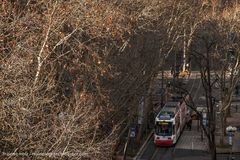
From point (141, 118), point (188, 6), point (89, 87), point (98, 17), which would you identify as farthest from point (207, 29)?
point (98, 17)

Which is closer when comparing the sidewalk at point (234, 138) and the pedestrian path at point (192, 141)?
the sidewalk at point (234, 138)

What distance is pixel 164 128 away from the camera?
1430 inches

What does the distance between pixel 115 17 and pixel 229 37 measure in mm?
23303

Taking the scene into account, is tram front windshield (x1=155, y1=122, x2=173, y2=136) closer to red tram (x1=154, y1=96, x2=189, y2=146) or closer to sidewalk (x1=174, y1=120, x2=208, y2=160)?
red tram (x1=154, y1=96, x2=189, y2=146)

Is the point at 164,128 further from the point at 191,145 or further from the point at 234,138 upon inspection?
the point at 234,138

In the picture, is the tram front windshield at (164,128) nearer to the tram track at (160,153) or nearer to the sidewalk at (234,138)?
the tram track at (160,153)

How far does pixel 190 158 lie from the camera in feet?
112

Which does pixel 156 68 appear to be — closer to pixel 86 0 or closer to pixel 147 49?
pixel 147 49

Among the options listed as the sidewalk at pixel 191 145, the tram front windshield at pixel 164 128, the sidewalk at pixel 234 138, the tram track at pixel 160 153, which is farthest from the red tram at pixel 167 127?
the sidewalk at pixel 234 138

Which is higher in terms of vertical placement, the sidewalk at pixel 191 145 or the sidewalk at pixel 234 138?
the sidewalk at pixel 234 138

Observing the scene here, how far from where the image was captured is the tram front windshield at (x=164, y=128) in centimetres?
3616

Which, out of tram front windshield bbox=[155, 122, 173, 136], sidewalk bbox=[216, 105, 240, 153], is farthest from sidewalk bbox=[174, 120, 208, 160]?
tram front windshield bbox=[155, 122, 173, 136]

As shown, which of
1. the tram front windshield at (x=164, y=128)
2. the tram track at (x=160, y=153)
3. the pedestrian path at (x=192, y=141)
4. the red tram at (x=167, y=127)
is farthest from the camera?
the pedestrian path at (x=192, y=141)

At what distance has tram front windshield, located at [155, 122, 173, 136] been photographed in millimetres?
36156
